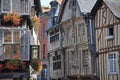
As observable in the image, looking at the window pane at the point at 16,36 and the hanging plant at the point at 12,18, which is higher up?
the hanging plant at the point at 12,18

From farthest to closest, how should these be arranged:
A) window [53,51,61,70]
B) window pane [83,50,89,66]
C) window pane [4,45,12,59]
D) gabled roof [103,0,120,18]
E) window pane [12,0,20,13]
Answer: window [53,51,61,70]
window pane [83,50,89,66]
window pane [12,0,20,13]
window pane [4,45,12,59]
gabled roof [103,0,120,18]

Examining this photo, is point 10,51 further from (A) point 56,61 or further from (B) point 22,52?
(A) point 56,61

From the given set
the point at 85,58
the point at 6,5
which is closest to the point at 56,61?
the point at 85,58

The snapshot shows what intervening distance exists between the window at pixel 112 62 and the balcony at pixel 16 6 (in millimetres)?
6337

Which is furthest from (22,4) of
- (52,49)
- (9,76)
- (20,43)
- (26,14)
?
(52,49)

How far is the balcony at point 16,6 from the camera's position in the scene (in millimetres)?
27922

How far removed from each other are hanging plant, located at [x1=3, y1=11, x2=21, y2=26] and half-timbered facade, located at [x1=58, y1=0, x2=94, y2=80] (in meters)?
5.99

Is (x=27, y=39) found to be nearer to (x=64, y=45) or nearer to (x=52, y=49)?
(x=64, y=45)

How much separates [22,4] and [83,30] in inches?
228

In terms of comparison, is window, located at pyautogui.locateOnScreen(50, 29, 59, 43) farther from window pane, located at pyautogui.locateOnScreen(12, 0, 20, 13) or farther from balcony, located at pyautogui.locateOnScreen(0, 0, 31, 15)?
window pane, located at pyautogui.locateOnScreen(12, 0, 20, 13)

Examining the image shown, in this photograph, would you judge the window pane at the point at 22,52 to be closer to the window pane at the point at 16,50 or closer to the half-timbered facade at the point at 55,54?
the window pane at the point at 16,50

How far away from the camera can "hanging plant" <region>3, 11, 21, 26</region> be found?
27.3m

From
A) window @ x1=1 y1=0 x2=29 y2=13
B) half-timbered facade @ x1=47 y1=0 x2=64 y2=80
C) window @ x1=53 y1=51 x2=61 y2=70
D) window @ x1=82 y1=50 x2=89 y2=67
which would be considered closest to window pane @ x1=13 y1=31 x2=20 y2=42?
window @ x1=1 y1=0 x2=29 y2=13

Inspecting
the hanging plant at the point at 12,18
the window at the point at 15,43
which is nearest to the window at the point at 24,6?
the hanging plant at the point at 12,18
